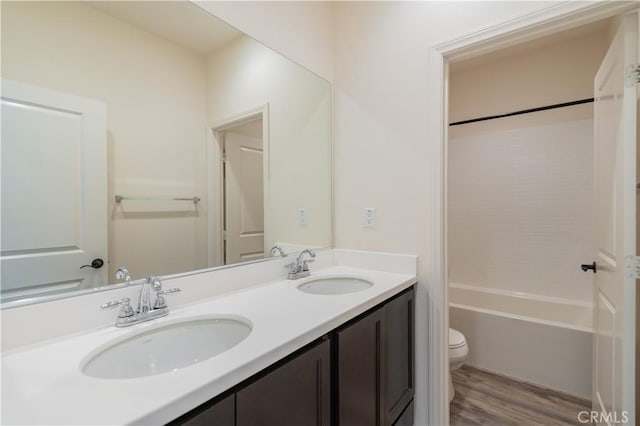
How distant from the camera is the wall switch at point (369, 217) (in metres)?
1.78

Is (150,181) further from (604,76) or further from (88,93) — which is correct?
(604,76)

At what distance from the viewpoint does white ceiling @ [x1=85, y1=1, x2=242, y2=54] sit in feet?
3.49

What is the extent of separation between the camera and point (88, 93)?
3.21 feet

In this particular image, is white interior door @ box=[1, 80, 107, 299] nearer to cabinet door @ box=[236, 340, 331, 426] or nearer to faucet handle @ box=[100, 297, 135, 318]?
faucet handle @ box=[100, 297, 135, 318]

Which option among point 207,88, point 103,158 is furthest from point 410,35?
point 103,158

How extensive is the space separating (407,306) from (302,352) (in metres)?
0.83

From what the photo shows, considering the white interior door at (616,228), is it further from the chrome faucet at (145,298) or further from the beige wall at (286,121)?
the chrome faucet at (145,298)

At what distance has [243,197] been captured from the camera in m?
1.53

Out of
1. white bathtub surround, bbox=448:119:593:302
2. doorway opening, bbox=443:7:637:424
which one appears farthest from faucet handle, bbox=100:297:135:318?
white bathtub surround, bbox=448:119:593:302

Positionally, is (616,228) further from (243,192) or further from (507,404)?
(243,192)

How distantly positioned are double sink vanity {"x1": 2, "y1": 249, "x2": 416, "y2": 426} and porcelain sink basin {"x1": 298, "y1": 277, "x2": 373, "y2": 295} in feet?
0.14

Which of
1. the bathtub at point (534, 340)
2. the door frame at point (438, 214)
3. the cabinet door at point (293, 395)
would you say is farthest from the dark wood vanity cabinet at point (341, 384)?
the bathtub at point (534, 340)

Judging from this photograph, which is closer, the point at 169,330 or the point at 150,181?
the point at 169,330

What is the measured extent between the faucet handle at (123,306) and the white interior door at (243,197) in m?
0.46
